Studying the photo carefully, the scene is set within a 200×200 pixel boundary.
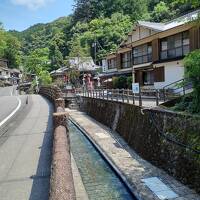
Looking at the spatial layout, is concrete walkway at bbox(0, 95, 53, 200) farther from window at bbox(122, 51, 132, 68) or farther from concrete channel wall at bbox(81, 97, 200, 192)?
window at bbox(122, 51, 132, 68)

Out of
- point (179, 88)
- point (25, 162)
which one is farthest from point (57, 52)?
point (25, 162)

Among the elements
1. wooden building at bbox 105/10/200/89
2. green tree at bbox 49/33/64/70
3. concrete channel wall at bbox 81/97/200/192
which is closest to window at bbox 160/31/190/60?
wooden building at bbox 105/10/200/89

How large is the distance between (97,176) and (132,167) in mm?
1704

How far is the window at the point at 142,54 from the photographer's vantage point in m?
38.3

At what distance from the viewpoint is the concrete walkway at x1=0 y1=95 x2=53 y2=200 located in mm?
8789

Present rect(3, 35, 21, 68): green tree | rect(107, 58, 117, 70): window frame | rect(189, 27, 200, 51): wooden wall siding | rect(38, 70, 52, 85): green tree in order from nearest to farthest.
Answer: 1. rect(189, 27, 200, 51): wooden wall siding
2. rect(107, 58, 117, 70): window frame
3. rect(38, 70, 52, 85): green tree
4. rect(3, 35, 21, 68): green tree

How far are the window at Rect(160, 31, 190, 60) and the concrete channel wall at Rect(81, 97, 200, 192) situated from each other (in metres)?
11.1

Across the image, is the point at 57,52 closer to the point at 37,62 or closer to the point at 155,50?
the point at 37,62

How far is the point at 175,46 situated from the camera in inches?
1292

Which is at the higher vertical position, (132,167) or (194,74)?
(194,74)

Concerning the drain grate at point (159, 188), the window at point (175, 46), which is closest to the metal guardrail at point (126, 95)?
the window at point (175, 46)

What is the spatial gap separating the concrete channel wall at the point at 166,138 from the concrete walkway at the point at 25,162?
4651 mm

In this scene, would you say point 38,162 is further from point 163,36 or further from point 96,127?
point 163,36

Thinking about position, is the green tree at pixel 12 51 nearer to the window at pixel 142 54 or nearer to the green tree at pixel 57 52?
the green tree at pixel 57 52
